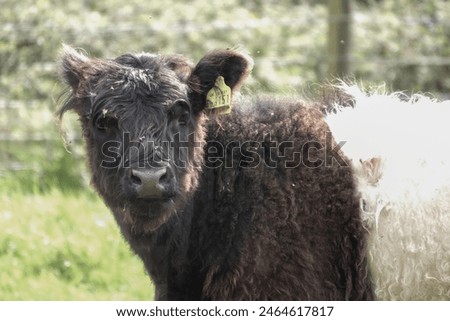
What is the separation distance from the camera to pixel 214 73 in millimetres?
4871

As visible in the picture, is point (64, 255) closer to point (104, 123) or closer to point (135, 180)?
point (104, 123)

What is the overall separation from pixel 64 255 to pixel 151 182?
9.06ft

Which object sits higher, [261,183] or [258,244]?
[261,183]

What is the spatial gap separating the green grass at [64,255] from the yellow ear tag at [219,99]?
1.54 m

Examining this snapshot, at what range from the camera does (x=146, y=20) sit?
10.2m

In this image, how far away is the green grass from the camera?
6363mm

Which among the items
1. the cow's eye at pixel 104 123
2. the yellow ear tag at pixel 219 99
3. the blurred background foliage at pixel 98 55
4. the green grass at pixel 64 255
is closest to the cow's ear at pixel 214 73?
the yellow ear tag at pixel 219 99

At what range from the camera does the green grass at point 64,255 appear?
20.9 ft

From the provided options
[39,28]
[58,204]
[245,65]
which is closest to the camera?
[245,65]

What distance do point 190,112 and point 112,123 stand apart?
17.5 inches

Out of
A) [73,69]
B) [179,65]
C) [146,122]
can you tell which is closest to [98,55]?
[73,69]

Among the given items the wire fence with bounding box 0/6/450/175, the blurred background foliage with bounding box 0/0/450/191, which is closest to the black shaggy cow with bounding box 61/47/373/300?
the blurred background foliage with bounding box 0/0/450/191

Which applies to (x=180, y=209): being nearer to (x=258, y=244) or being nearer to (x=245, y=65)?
(x=258, y=244)
